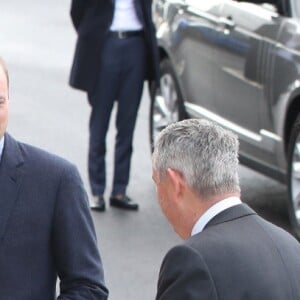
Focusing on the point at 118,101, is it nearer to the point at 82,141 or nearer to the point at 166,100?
the point at 166,100

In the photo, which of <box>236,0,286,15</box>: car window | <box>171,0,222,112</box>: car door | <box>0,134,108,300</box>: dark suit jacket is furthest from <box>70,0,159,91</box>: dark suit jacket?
<box>0,134,108,300</box>: dark suit jacket

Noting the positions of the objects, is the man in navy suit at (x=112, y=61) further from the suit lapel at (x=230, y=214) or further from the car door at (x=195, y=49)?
the suit lapel at (x=230, y=214)

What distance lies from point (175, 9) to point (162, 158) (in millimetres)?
6627

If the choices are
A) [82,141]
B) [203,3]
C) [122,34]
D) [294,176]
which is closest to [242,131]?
[294,176]

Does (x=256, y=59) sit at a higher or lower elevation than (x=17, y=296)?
lower

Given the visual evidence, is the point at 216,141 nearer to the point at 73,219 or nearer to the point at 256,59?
the point at 73,219

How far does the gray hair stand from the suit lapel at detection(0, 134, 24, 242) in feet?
1.89

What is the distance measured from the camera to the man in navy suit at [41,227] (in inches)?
152

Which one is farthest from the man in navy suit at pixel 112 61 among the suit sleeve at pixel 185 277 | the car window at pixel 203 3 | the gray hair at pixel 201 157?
the suit sleeve at pixel 185 277

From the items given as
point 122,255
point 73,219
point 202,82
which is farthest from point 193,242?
point 202,82

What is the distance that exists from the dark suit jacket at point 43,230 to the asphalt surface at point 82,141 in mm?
3380

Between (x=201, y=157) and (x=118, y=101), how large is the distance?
5879 millimetres

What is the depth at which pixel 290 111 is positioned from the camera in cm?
829

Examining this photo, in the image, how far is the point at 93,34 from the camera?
A: 899 centimetres
